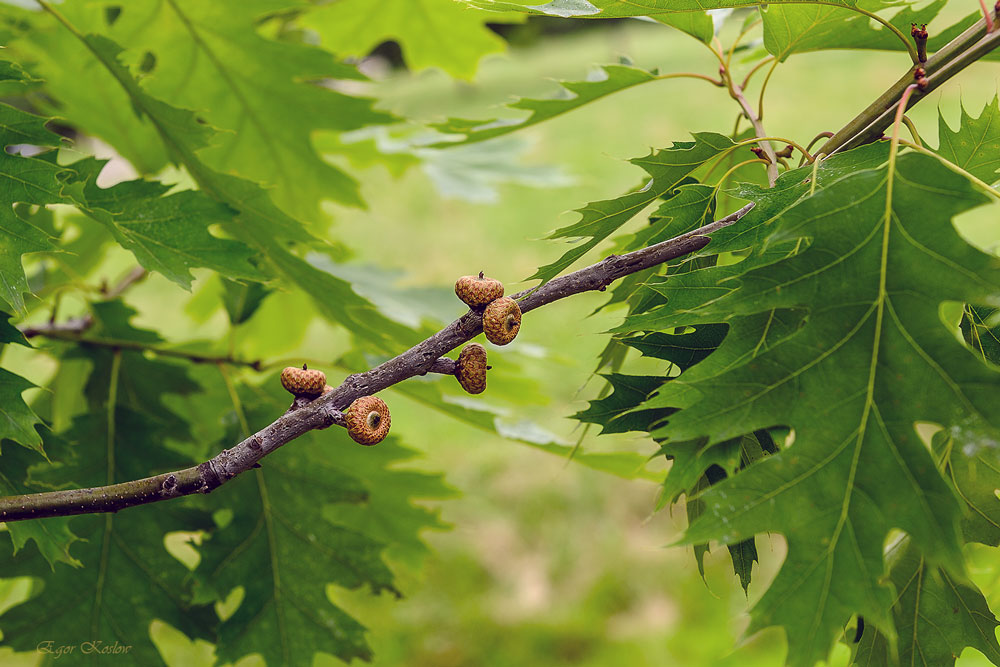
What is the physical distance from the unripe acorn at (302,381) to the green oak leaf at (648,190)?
23cm

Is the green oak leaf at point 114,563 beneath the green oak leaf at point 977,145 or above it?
beneath

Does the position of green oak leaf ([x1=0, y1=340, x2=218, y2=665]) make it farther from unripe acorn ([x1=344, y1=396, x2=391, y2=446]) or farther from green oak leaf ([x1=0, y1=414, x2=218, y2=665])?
unripe acorn ([x1=344, y1=396, x2=391, y2=446])

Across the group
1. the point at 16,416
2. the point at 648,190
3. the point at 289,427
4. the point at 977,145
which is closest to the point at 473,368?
the point at 289,427

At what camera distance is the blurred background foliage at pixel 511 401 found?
1.64 m

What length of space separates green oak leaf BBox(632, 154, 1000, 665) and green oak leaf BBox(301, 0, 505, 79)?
1.13 m

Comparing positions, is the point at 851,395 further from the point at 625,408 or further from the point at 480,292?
the point at 480,292

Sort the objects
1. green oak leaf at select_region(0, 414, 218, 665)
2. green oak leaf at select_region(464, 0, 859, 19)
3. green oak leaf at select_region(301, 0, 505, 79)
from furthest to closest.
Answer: green oak leaf at select_region(301, 0, 505, 79) < green oak leaf at select_region(0, 414, 218, 665) < green oak leaf at select_region(464, 0, 859, 19)

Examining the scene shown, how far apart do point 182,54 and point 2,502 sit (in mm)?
877

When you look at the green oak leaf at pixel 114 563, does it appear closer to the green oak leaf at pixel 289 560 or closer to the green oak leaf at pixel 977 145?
the green oak leaf at pixel 289 560

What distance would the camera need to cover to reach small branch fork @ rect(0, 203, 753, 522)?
586 mm

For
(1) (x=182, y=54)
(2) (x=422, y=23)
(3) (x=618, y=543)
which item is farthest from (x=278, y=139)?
(3) (x=618, y=543)

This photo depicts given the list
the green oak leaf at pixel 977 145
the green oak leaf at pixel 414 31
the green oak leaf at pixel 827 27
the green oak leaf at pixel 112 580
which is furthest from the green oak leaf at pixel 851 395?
the green oak leaf at pixel 414 31

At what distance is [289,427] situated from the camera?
599mm

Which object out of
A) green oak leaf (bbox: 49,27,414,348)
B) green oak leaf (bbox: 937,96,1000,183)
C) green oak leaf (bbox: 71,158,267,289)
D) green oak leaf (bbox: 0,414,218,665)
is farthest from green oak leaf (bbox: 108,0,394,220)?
green oak leaf (bbox: 937,96,1000,183)
